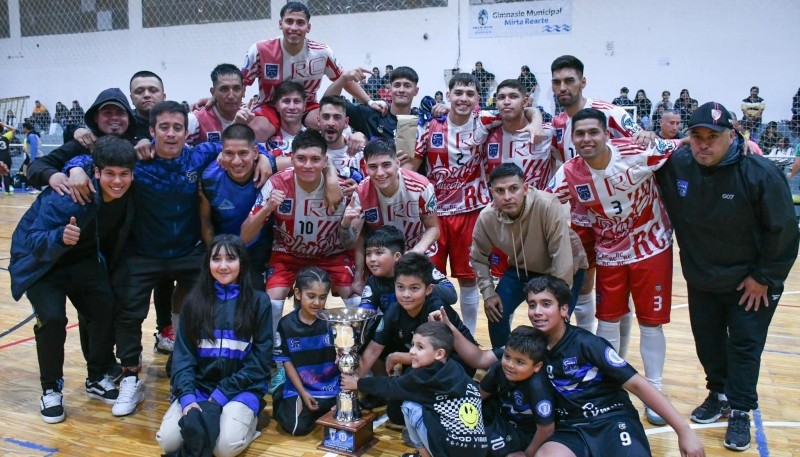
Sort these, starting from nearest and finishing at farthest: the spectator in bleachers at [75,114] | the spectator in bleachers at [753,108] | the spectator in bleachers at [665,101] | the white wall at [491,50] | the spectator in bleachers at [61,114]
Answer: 1. the spectator in bleachers at [753,108]
2. the spectator in bleachers at [665,101]
3. the white wall at [491,50]
4. the spectator in bleachers at [75,114]
5. the spectator in bleachers at [61,114]

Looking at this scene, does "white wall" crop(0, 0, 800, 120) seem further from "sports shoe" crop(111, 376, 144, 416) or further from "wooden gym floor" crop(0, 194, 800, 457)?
"sports shoe" crop(111, 376, 144, 416)

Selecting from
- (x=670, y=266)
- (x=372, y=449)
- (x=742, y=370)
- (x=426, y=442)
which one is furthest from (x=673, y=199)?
(x=372, y=449)

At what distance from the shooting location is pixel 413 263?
340 centimetres

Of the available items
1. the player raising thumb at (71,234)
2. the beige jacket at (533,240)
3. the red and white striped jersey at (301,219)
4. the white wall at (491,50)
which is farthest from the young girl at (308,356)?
the white wall at (491,50)

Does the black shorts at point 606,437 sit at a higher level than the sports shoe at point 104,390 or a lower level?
higher

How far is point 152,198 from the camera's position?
380 centimetres

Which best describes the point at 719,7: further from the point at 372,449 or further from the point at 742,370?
the point at 372,449

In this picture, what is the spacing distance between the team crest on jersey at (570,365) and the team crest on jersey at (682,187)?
1132 mm

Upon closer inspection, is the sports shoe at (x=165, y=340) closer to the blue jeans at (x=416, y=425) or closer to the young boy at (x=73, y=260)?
the young boy at (x=73, y=260)

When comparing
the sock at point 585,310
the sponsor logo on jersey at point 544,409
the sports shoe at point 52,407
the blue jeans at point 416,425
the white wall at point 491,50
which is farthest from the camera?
the white wall at point 491,50

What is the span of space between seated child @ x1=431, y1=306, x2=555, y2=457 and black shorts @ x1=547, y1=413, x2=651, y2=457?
9 centimetres

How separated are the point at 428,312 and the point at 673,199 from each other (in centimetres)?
145

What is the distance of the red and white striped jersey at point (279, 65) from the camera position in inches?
189

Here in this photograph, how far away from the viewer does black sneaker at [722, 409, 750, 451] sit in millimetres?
3191
